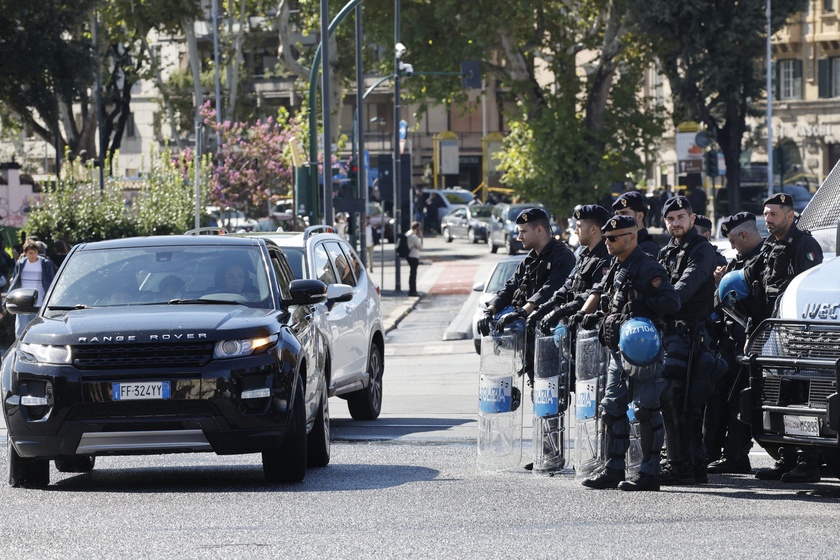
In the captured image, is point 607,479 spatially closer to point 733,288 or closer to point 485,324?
point 485,324

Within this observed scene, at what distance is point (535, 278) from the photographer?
12.1 m

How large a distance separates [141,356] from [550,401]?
2.56 meters

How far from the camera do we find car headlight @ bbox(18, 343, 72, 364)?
33.4 ft

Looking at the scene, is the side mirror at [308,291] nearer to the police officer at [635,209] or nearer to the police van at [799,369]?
the police officer at [635,209]

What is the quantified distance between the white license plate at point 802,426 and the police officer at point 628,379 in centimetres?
79

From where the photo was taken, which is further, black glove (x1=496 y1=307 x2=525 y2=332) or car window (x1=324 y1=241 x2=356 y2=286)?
car window (x1=324 y1=241 x2=356 y2=286)

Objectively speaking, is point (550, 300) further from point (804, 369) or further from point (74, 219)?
point (74, 219)

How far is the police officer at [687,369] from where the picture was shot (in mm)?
10547

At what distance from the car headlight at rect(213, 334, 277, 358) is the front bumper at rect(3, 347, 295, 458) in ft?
0.15

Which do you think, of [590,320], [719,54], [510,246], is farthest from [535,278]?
[719,54]

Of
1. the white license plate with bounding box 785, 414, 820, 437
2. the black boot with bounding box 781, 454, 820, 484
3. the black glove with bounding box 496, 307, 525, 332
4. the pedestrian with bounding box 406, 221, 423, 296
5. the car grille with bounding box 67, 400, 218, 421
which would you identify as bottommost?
the pedestrian with bounding box 406, 221, 423, 296

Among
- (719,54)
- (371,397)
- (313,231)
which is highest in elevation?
(719,54)

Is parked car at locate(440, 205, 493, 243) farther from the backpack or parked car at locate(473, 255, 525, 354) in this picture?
parked car at locate(473, 255, 525, 354)

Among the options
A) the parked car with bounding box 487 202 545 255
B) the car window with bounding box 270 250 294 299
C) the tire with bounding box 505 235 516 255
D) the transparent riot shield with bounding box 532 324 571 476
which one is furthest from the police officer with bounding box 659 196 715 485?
the parked car with bounding box 487 202 545 255
